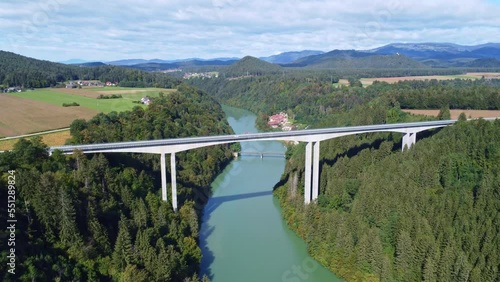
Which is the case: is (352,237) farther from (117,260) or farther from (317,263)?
(117,260)

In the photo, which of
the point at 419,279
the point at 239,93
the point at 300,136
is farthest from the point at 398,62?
the point at 419,279

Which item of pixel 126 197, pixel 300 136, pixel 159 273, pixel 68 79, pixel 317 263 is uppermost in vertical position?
pixel 68 79

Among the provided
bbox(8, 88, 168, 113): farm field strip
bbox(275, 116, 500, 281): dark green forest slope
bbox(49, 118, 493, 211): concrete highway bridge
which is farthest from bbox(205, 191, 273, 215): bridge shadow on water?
bbox(8, 88, 168, 113): farm field strip

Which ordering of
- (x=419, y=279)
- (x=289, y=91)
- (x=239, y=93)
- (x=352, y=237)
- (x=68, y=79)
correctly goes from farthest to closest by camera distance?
(x=239, y=93), (x=289, y=91), (x=68, y=79), (x=352, y=237), (x=419, y=279)

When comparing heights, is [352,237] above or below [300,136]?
below

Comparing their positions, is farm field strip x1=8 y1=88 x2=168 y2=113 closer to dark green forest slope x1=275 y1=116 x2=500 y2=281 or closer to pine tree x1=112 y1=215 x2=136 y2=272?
dark green forest slope x1=275 y1=116 x2=500 y2=281

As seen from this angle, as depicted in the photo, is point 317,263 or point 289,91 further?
point 289,91
